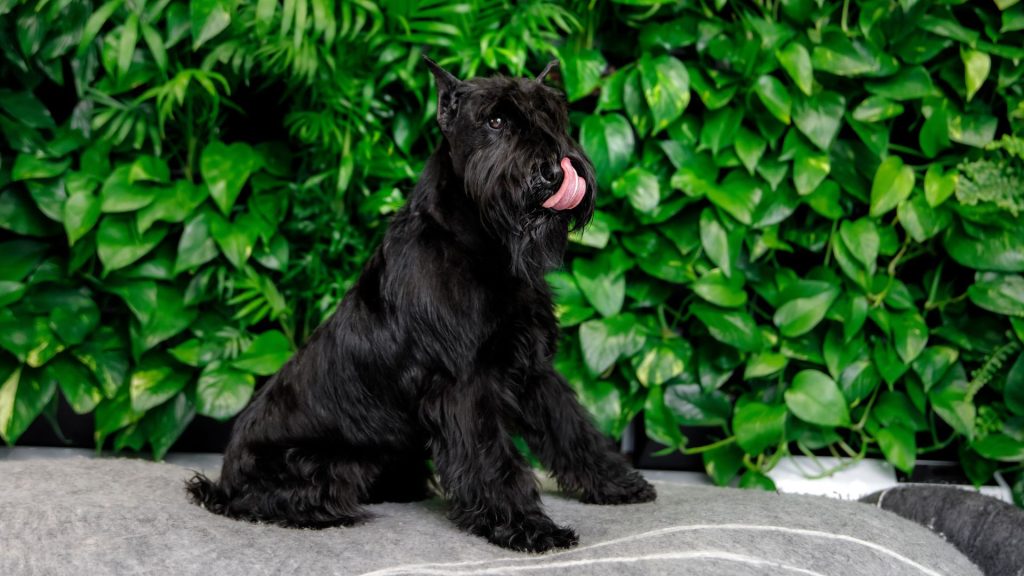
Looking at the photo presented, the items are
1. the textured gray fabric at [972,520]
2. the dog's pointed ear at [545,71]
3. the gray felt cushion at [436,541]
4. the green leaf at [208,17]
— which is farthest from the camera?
the green leaf at [208,17]

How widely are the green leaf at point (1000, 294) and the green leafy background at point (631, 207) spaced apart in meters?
0.01

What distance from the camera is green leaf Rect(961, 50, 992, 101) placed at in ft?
9.57

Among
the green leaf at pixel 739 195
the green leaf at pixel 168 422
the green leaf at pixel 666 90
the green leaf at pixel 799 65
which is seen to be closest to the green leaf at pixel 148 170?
the green leaf at pixel 168 422

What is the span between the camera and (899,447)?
10.1ft

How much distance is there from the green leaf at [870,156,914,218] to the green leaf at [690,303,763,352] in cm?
58

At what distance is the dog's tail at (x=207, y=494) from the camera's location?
7.56 feet

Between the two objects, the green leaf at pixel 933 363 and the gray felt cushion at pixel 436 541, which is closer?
the gray felt cushion at pixel 436 541

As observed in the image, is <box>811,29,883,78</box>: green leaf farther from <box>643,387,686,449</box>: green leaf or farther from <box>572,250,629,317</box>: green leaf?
<box>643,387,686,449</box>: green leaf

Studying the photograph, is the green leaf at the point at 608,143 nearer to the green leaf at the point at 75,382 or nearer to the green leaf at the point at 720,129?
the green leaf at the point at 720,129

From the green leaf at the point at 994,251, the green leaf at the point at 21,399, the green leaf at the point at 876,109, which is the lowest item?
the green leaf at the point at 21,399

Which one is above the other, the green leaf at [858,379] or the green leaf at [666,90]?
the green leaf at [666,90]

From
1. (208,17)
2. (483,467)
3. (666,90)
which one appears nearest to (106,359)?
(208,17)

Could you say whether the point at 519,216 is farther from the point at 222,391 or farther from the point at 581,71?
the point at 222,391

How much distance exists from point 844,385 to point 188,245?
2440 mm
